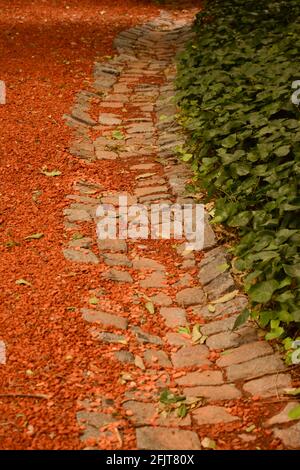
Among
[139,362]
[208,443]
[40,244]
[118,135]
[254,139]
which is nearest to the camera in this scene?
[208,443]

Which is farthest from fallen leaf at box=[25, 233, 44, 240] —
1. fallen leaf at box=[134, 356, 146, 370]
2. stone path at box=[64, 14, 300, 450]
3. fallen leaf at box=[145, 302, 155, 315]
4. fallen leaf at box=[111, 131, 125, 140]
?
fallen leaf at box=[111, 131, 125, 140]

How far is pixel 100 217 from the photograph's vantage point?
481cm

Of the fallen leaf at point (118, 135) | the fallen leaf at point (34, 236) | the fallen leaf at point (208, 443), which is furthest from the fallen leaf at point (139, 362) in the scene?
the fallen leaf at point (118, 135)

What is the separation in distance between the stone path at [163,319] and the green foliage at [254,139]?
0.21 metres

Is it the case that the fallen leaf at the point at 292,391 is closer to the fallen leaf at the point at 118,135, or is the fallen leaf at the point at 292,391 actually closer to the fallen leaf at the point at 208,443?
the fallen leaf at the point at 208,443

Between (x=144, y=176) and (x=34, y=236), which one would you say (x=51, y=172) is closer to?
(x=144, y=176)

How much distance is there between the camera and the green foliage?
357 cm

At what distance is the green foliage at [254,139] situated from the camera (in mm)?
A: 3574

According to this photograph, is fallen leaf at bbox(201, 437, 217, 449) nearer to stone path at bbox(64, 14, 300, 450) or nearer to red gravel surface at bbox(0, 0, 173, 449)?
stone path at bbox(64, 14, 300, 450)

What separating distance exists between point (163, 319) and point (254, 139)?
5.90 ft

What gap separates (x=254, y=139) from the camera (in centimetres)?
497

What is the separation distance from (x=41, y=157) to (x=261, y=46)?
2.86 metres

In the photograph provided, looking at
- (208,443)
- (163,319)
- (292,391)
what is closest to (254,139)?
(163,319)

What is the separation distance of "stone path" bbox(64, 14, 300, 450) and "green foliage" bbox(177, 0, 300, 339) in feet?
→ 0.68
